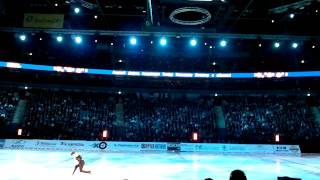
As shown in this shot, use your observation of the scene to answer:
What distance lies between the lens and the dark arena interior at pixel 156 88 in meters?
23.3

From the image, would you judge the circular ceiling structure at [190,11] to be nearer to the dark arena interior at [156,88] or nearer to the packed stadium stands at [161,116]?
the dark arena interior at [156,88]

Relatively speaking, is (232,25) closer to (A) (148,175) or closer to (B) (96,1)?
(B) (96,1)

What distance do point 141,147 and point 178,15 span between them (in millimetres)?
20612

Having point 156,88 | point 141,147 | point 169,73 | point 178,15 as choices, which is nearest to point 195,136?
point 141,147

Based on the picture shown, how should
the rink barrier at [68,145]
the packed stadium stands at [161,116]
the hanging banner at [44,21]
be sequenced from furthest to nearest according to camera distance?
the packed stadium stands at [161,116] < the rink barrier at [68,145] < the hanging banner at [44,21]

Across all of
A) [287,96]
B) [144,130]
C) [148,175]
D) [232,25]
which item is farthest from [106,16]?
[287,96]

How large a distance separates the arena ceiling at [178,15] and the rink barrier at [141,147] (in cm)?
1190

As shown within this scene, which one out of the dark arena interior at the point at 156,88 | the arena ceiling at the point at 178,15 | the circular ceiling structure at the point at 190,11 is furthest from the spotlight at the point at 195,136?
the circular ceiling structure at the point at 190,11

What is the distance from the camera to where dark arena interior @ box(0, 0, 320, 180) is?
23.3m

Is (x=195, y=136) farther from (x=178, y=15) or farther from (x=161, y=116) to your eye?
(x=178, y=15)

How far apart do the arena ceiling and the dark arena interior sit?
149 mm

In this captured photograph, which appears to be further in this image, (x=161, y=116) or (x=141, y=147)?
(x=161, y=116)

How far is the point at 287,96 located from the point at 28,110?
31.2m

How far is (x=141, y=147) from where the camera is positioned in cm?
3097
